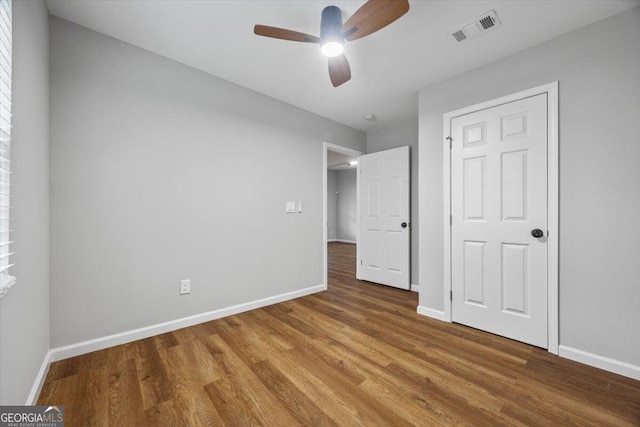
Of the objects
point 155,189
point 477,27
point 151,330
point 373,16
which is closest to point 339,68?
point 373,16

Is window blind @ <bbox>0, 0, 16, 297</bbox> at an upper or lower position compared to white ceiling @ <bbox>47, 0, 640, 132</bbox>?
lower

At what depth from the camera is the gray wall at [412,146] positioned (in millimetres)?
3674

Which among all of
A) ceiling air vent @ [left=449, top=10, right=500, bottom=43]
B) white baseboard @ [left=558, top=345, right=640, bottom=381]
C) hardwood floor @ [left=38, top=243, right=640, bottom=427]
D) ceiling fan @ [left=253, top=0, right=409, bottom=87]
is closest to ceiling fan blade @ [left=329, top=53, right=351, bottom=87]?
ceiling fan @ [left=253, top=0, right=409, bottom=87]

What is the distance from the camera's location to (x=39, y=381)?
155 centimetres

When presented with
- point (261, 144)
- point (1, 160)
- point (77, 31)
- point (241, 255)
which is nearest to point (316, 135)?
point (261, 144)

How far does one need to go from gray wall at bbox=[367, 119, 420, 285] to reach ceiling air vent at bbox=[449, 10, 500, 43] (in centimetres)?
175

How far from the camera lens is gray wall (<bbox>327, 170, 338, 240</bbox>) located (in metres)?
9.72

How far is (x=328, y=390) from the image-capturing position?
5.23 feet

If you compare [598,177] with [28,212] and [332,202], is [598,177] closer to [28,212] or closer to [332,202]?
[28,212]

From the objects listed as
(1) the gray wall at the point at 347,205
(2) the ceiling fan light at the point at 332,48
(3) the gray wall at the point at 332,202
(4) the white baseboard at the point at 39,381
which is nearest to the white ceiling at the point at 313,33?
(2) the ceiling fan light at the point at 332,48

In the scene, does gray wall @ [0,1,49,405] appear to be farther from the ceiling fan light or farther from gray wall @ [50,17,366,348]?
the ceiling fan light

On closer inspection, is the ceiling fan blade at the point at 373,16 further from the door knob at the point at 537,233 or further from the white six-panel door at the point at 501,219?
the door knob at the point at 537,233

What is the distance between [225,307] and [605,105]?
3.65 m

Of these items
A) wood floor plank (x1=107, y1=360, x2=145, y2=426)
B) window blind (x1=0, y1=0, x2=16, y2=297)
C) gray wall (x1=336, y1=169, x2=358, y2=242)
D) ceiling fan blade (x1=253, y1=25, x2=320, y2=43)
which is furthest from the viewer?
gray wall (x1=336, y1=169, x2=358, y2=242)
